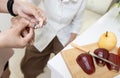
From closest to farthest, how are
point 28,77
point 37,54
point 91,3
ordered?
point 37,54 < point 28,77 < point 91,3

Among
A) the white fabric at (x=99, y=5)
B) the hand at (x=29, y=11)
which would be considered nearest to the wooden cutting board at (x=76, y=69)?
the hand at (x=29, y=11)

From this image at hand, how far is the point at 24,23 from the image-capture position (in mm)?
864

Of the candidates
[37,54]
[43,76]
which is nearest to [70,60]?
[37,54]

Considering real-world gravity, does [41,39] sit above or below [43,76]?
above

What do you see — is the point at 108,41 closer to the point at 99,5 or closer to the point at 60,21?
the point at 60,21

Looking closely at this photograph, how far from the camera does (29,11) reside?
907mm

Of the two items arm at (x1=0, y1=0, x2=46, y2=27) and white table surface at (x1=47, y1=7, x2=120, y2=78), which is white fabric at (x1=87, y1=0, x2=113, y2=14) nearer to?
white table surface at (x1=47, y1=7, x2=120, y2=78)

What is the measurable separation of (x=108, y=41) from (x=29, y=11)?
1.18ft

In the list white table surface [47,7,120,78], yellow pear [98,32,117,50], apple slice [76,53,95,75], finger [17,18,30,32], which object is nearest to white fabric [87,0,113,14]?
white table surface [47,7,120,78]

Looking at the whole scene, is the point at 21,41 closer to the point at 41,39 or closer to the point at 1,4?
the point at 1,4

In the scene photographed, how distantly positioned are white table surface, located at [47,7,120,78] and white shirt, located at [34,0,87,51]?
0.40 feet

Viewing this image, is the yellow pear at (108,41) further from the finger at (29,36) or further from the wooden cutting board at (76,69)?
the finger at (29,36)

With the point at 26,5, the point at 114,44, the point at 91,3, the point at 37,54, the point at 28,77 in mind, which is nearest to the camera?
the point at 26,5

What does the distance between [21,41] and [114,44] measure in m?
0.43
